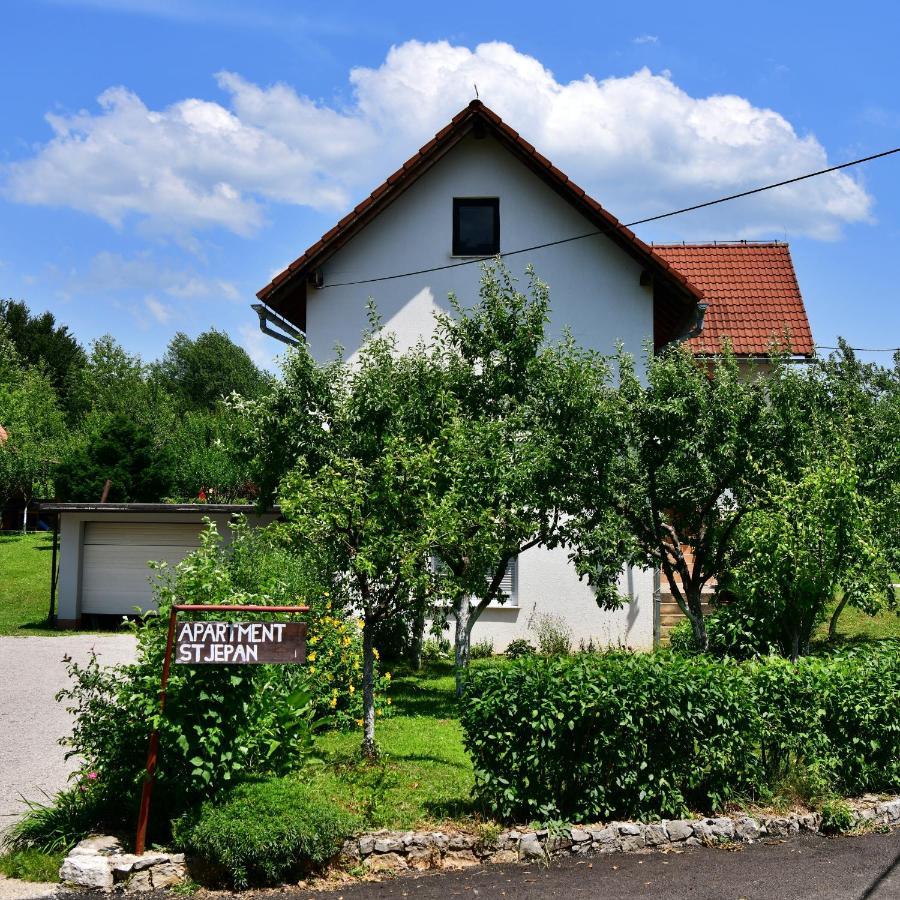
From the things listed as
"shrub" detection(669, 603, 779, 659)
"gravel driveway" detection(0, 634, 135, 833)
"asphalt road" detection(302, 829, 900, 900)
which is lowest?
"asphalt road" detection(302, 829, 900, 900)

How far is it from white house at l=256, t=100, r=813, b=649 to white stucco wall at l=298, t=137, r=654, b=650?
0.02 metres

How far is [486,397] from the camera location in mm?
13562

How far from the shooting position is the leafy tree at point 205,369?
88.8m

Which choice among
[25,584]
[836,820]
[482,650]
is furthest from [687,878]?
[25,584]

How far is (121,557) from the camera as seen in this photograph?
23781 mm

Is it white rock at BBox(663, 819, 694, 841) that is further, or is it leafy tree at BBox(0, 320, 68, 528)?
leafy tree at BBox(0, 320, 68, 528)

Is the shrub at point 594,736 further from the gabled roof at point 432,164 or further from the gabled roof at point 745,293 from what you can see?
the gabled roof at point 745,293

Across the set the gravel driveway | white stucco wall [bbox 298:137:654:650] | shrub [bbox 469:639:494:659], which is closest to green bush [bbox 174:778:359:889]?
the gravel driveway

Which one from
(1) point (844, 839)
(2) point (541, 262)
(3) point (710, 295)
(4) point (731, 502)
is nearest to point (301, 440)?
(4) point (731, 502)

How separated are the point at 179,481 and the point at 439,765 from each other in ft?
107

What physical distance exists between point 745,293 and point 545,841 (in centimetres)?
1904

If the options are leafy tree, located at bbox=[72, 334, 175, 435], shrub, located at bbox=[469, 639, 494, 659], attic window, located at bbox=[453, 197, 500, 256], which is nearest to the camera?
shrub, located at bbox=[469, 639, 494, 659]

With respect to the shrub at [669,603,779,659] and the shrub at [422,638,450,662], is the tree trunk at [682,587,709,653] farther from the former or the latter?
the shrub at [422,638,450,662]

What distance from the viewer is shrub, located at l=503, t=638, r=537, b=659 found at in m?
17.5
